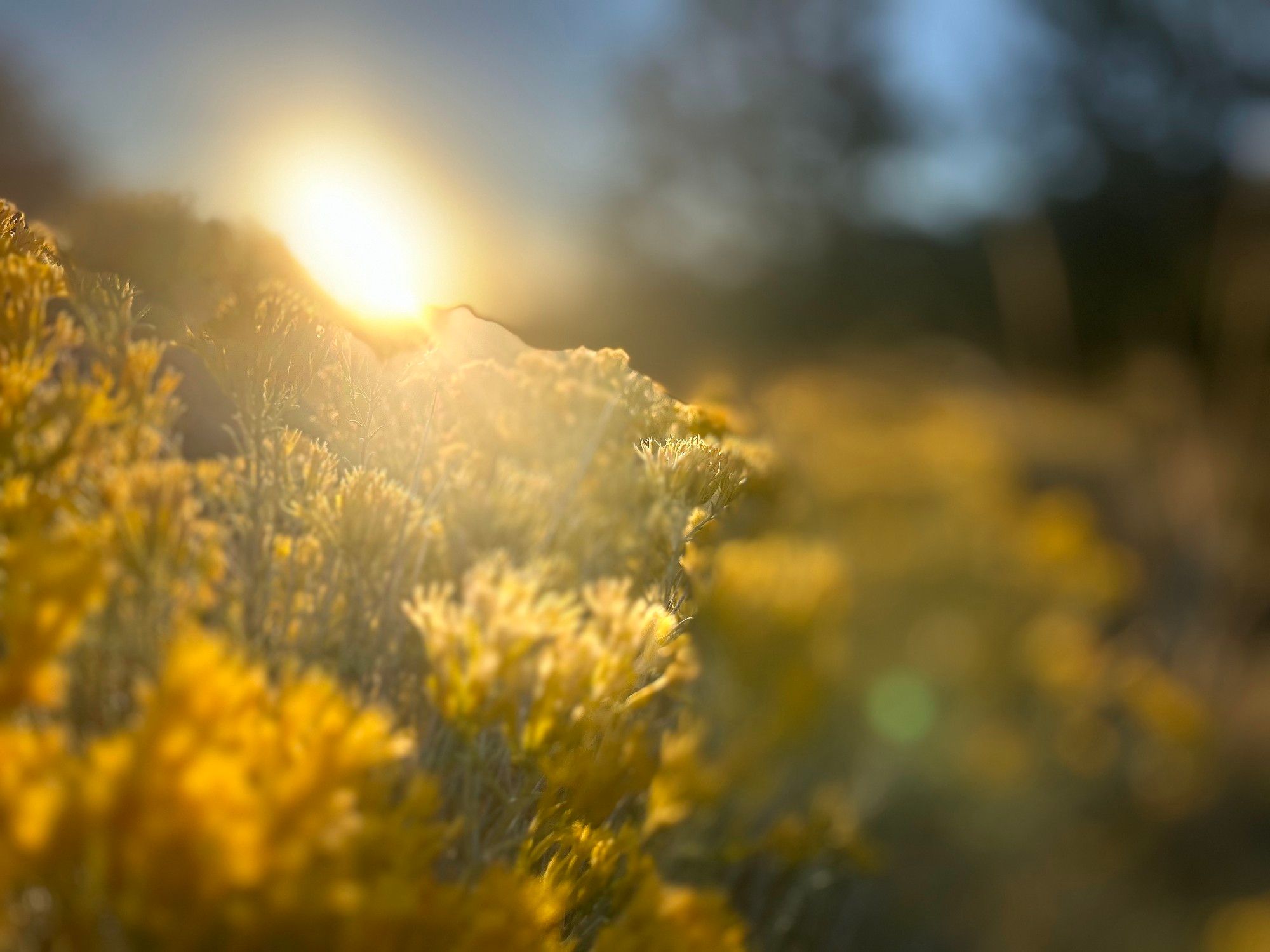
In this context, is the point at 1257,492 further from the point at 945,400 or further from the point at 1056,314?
the point at 1056,314

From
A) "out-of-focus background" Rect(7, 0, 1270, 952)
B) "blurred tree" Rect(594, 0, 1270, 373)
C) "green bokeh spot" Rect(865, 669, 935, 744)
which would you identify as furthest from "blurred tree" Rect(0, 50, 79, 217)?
"green bokeh spot" Rect(865, 669, 935, 744)

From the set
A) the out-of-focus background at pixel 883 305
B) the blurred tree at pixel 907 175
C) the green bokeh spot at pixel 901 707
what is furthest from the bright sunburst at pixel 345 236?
the green bokeh spot at pixel 901 707

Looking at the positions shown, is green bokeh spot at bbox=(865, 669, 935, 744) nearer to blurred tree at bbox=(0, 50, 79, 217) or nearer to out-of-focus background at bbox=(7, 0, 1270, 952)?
out-of-focus background at bbox=(7, 0, 1270, 952)

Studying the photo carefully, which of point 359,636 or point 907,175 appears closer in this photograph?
point 359,636

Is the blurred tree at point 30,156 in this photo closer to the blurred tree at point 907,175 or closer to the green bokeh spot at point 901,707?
the blurred tree at point 907,175

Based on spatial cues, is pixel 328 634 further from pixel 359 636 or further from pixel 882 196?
pixel 882 196

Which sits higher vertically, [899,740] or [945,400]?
[945,400]

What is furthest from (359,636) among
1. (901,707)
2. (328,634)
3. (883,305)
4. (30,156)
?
(901,707)

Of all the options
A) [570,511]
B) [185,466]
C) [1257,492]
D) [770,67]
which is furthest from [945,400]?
[185,466]
